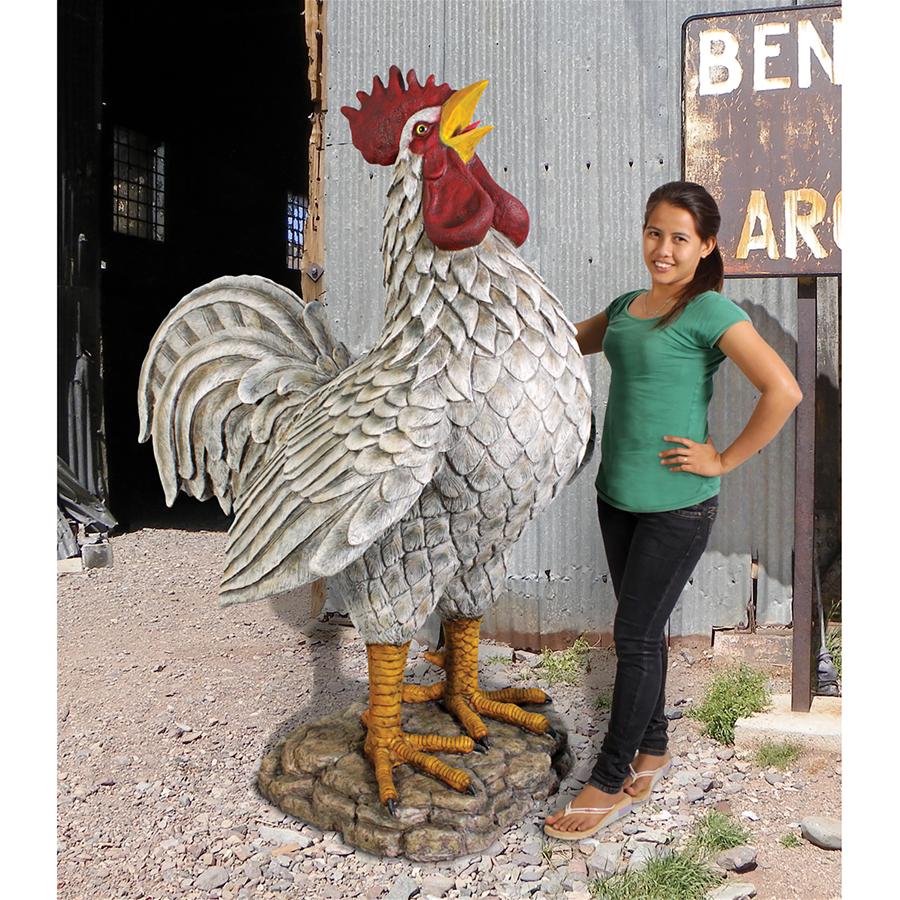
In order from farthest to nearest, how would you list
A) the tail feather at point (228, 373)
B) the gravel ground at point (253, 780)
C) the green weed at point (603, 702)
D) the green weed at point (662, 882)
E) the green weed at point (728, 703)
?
the green weed at point (603, 702)
the green weed at point (728, 703)
the tail feather at point (228, 373)
the gravel ground at point (253, 780)
the green weed at point (662, 882)

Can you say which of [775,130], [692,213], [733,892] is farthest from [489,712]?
[775,130]

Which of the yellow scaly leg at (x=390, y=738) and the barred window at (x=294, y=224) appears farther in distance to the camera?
the barred window at (x=294, y=224)

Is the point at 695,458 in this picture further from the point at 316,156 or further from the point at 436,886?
the point at 316,156

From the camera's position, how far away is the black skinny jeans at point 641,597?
205 cm

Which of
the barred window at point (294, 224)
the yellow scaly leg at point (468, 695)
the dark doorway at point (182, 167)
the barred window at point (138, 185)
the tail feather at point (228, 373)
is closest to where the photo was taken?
the tail feather at point (228, 373)

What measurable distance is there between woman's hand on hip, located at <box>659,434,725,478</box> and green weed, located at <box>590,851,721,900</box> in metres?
0.97

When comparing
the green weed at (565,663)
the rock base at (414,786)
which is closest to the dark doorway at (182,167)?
the green weed at (565,663)

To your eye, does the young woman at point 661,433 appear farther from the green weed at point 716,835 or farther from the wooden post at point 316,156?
the wooden post at point 316,156

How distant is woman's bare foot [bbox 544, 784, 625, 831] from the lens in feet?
7.07

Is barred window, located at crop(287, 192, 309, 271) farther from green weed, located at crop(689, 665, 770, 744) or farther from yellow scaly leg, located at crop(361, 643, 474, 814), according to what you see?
yellow scaly leg, located at crop(361, 643, 474, 814)

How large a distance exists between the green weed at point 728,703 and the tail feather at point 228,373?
1.74 m

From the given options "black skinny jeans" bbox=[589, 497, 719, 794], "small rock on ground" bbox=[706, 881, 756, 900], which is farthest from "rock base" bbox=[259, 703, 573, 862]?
"small rock on ground" bbox=[706, 881, 756, 900]

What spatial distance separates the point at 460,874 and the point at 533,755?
0.43m

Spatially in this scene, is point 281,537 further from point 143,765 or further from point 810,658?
point 810,658
